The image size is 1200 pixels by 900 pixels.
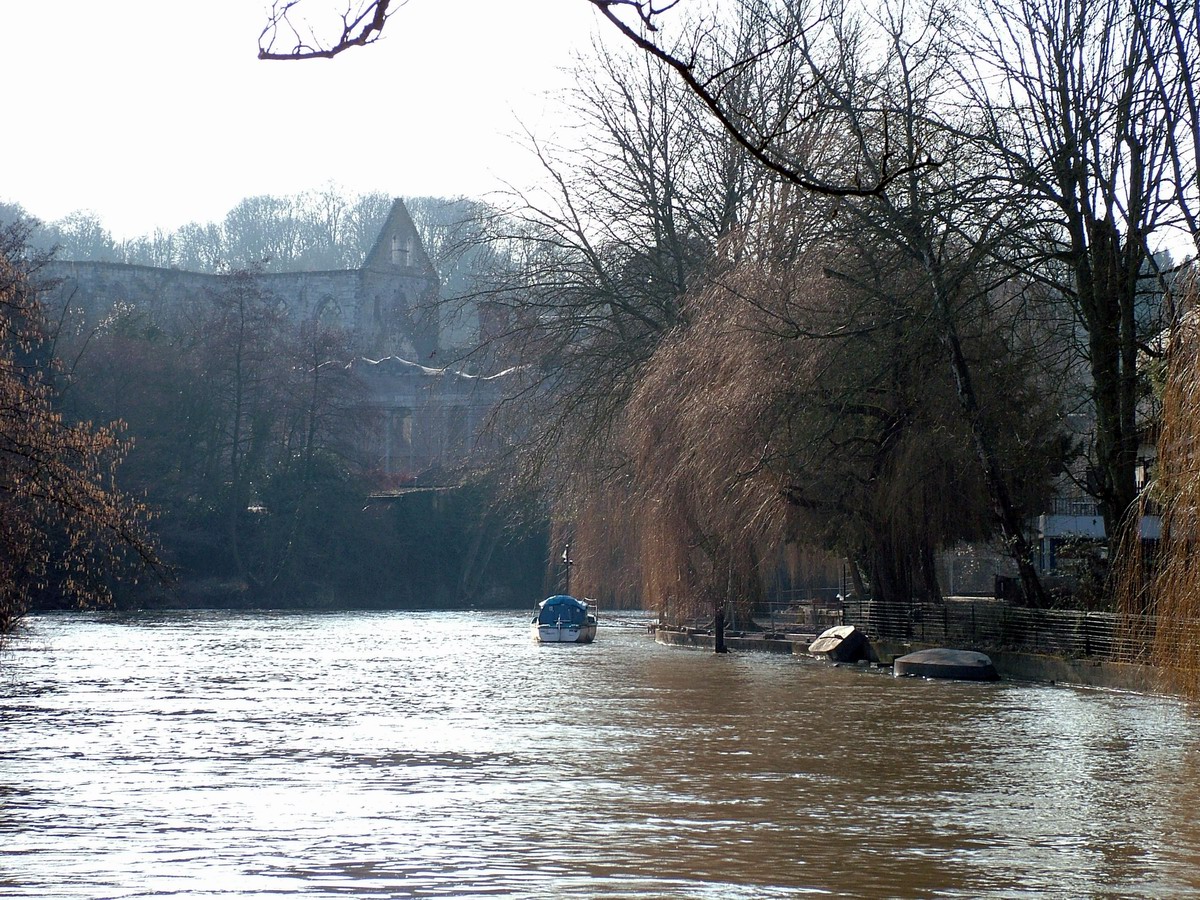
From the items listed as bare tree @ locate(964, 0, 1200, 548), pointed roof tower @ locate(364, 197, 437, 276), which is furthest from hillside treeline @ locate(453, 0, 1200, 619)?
pointed roof tower @ locate(364, 197, 437, 276)

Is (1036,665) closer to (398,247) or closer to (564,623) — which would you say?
(564,623)

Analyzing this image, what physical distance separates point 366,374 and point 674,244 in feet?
232

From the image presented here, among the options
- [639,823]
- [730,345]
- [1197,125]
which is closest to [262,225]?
[730,345]

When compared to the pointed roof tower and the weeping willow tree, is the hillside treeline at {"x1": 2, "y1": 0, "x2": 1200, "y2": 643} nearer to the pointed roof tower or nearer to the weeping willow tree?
the weeping willow tree

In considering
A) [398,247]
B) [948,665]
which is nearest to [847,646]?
[948,665]

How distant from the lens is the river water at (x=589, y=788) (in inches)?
465

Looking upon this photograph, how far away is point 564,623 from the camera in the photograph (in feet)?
162

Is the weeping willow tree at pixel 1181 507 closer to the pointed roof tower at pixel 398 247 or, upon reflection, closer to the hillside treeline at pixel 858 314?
the hillside treeline at pixel 858 314

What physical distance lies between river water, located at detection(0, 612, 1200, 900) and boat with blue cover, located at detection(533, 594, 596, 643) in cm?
1601

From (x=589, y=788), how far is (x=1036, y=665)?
16.6 metres

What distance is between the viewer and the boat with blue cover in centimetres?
4891

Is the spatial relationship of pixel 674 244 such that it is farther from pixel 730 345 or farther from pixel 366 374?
pixel 366 374

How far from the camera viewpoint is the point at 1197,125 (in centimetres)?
2784

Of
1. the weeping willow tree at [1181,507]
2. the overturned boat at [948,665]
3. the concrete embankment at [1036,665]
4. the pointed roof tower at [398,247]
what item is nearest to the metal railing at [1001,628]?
the concrete embankment at [1036,665]
